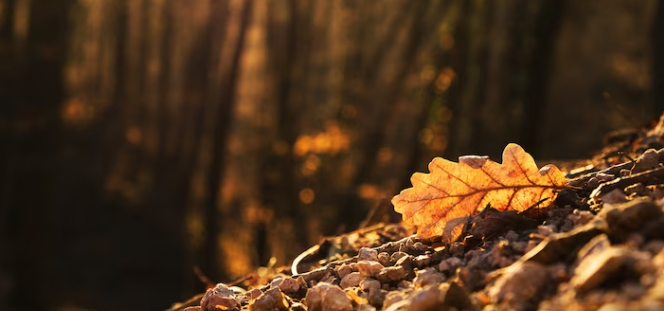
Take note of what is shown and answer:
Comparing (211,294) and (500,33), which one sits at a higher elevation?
(500,33)

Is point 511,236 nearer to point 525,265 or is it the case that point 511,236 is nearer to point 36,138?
point 525,265

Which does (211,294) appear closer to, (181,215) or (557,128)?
(181,215)

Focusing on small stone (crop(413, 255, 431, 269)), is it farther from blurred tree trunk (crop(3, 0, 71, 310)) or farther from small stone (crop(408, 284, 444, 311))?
blurred tree trunk (crop(3, 0, 71, 310))

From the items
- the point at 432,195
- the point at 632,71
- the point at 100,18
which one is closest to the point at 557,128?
the point at 632,71

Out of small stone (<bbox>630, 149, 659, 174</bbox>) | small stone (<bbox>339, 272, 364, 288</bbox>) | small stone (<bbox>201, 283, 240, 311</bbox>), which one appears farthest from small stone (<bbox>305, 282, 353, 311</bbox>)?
small stone (<bbox>630, 149, 659, 174</bbox>)

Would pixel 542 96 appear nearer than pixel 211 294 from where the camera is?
No
